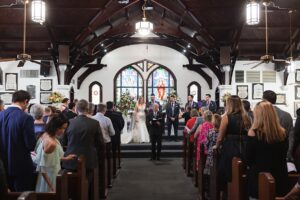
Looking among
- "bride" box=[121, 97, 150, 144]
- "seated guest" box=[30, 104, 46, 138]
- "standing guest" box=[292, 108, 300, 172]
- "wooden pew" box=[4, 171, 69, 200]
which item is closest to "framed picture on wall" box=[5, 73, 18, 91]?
"bride" box=[121, 97, 150, 144]

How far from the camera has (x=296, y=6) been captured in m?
10.3

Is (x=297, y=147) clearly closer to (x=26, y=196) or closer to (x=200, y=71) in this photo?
(x=26, y=196)

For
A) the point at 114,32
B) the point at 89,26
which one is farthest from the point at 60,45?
the point at 114,32

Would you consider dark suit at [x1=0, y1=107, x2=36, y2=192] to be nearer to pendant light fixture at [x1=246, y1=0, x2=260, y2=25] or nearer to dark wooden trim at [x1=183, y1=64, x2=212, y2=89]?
pendant light fixture at [x1=246, y1=0, x2=260, y2=25]

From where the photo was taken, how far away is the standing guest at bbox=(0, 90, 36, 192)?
3.57 meters

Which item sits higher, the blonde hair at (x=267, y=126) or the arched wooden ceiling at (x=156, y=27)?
the arched wooden ceiling at (x=156, y=27)

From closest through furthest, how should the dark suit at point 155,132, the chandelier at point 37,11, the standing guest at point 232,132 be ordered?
the standing guest at point 232,132 < the chandelier at point 37,11 < the dark suit at point 155,132

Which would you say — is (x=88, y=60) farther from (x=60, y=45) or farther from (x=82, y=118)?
(x=82, y=118)

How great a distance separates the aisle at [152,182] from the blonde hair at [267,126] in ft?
10.2

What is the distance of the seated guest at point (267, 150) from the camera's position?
3.04 metres

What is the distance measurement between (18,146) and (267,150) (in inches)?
87.8

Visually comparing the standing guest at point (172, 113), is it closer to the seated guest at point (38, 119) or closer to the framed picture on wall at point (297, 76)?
the framed picture on wall at point (297, 76)

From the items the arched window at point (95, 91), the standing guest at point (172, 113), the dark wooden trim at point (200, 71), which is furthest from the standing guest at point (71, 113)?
the dark wooden trim at point (200, 71)

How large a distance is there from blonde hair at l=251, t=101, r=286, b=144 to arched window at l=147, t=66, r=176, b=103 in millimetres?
15005
